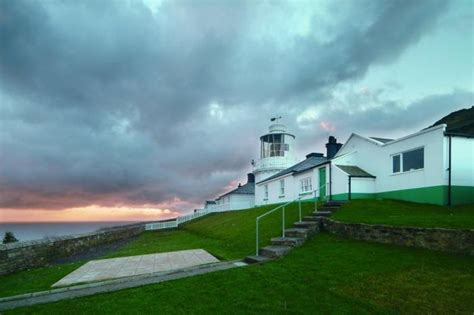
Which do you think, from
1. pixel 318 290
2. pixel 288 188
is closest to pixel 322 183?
pixel 288 188

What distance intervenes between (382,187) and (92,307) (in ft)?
52.6

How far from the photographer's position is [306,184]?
22.4 meters

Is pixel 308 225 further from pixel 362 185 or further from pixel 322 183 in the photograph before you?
pixel 322 183

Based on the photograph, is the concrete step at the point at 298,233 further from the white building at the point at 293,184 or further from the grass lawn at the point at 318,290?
the white building at the point at 293,184

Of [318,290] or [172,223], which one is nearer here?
[318,290]

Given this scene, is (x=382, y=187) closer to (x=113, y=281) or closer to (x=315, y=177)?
(x=315, y=177)

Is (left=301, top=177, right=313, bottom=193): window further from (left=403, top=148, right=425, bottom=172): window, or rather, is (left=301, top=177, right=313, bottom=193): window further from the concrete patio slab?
the concrete patio slab

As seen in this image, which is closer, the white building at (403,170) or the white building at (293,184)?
the white building at (403,170)

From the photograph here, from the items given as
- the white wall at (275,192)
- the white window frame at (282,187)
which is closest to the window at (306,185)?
the white wall at (275,192)

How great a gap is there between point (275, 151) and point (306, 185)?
12765 millimetres

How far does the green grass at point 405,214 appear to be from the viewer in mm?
8750

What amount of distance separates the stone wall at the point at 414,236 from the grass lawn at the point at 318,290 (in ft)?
1.15

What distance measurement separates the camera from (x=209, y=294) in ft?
18.8

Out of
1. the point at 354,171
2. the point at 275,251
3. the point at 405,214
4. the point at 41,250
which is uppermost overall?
the point at 354,171
